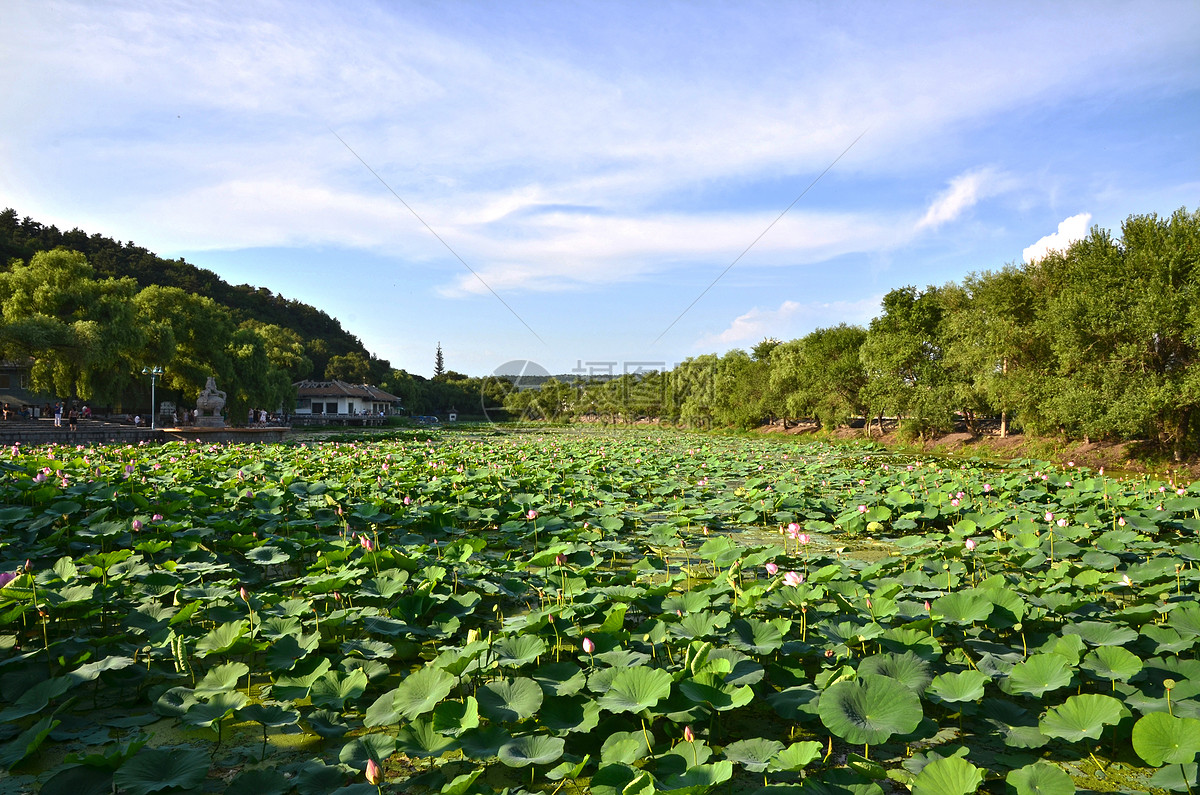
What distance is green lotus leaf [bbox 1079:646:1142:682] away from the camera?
2697 mm

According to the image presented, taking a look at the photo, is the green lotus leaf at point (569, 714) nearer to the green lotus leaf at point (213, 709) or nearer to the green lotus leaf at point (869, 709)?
the green lotus leaf at point (869, 709)

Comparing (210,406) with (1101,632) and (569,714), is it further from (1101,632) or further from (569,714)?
(1101,632)

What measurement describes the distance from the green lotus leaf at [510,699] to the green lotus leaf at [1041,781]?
5.38 ft

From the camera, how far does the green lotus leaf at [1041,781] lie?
194cm

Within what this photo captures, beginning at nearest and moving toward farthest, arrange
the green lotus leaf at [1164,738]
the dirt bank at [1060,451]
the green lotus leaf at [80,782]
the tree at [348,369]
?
the green lotus leaf at [80,782]
the green lotus leaf at [1164,738]
the dirt bank at [1060,451]
the tree at [348,369]

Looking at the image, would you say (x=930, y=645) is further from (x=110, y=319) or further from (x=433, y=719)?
(x=110, y=319)

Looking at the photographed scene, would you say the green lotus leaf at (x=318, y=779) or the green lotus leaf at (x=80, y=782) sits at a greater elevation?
the green lotus leaf at (x=80, y=782)

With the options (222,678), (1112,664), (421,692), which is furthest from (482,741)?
(1112,664)

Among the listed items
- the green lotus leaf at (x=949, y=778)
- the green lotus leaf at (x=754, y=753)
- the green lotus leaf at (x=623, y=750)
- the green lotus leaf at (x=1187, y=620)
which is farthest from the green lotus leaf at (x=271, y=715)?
the green lotus leaf at (x=1187, y=620)

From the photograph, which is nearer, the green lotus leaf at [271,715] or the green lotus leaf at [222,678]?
the green lotus leaf at [271,715]

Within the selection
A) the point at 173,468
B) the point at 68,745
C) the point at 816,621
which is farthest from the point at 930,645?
the point at 173,468

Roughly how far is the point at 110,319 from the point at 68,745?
2898 centimetres

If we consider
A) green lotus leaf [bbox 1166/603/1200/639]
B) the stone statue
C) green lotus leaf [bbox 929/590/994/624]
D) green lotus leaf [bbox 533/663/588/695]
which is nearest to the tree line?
green lotus leaf [bbox 1166/603/1200/639]

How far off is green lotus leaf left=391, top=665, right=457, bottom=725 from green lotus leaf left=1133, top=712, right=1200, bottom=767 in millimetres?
2464
